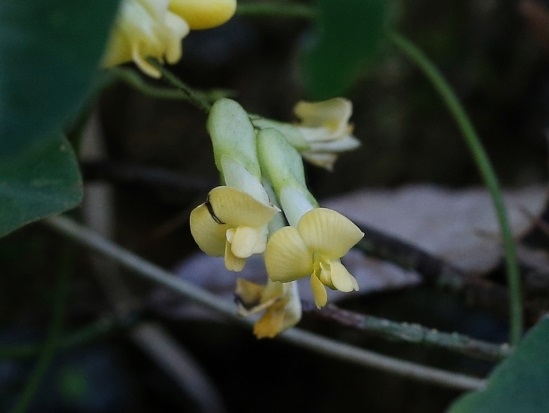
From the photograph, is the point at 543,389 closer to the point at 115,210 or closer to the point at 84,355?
the point at 84,355

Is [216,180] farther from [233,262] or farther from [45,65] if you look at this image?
[45,65]

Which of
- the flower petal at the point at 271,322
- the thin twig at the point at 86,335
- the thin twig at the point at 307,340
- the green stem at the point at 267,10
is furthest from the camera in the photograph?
the thin twig at the point at 86,335

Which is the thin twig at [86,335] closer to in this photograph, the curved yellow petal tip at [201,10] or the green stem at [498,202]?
the green stem at [498,202]

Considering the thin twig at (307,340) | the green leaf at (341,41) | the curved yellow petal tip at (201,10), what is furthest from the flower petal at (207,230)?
the green leaf at (341,41)


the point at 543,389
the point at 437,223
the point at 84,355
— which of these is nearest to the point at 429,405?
the point at 437,223

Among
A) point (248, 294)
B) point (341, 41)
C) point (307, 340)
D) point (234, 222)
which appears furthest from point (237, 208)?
point (341, 41)

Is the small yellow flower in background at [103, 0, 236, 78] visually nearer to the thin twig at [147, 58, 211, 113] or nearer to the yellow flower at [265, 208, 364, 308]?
the thin twig at [147, 58, 211, 113]

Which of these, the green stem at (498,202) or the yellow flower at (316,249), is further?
the green stem at (498,202)
